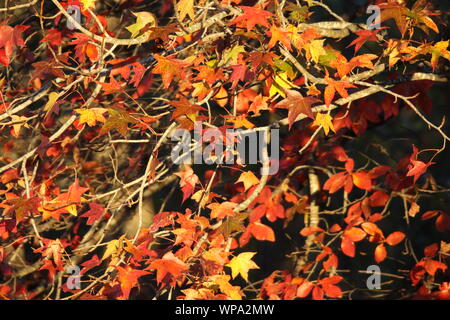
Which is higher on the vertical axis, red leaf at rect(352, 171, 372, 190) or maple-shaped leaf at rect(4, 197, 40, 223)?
maple-shaped leaf at rect(4, 197, 40, 223)

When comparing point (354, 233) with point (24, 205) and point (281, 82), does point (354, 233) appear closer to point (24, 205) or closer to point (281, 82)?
point (281, 82)

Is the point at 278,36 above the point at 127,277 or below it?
above

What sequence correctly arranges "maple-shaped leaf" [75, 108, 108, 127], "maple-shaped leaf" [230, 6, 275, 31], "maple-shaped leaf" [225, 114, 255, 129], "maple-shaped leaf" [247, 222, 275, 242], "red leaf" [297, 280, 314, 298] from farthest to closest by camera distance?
"maple-shaped leaf" [247, 222, 275, 242] < "red leaf" [297, 280, 314, 298] < "maple-shaped leaf" [225, 114, 255, 129] < "maple-shaped leaf" [75, 108, 108, 127] < "maple-shaped leaf" [230, 6, 275, 31]

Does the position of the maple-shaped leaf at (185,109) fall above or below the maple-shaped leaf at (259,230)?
above

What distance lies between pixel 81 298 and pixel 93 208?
0.37 meters

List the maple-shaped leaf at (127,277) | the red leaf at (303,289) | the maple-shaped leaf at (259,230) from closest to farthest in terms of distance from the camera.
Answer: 1. the maple-shaped leaf at (127,277)
2. the red leaf at (303,289)
3. the maple-shaped leaf at (259,230)

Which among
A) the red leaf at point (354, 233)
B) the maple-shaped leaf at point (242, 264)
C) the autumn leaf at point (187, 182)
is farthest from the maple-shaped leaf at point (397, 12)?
the red leaf at point (354, 233)

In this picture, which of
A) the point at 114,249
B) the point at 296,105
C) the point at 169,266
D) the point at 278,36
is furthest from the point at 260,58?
the point at 114,249

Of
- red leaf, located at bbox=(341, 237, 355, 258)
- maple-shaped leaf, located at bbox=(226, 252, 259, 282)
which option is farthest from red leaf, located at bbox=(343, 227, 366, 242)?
maple-shaped leaf, located at bbox=(226, 252, 259, 282)

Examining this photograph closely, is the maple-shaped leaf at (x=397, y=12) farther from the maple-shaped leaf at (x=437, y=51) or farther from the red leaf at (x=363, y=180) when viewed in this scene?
the red leaf at (x=363, y=180)

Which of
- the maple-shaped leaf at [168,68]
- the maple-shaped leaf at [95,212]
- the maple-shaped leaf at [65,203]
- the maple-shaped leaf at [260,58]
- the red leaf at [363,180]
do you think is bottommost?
the red leaf at [363,180]

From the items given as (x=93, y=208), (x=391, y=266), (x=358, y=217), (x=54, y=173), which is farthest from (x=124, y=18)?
(x=391, y=266)

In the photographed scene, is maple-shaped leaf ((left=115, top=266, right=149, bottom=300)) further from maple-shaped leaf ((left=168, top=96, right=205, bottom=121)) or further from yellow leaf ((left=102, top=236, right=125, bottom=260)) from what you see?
maple-shaped leaf ((left=168, top=96, right=205, bottom=121))
